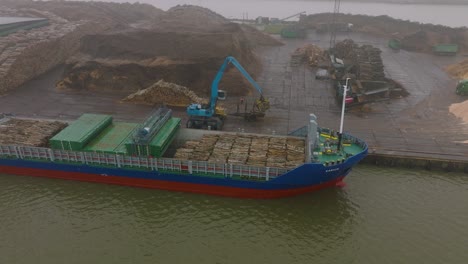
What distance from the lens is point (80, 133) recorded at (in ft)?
79.5

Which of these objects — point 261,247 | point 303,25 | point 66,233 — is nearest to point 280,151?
point 261,247

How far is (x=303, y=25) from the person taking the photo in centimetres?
7400

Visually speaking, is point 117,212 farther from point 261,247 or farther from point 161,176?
point 261,247

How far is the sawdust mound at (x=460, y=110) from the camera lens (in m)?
31.5

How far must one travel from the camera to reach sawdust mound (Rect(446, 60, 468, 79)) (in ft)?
143

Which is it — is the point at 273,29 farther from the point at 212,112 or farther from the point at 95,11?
the point at 212,112

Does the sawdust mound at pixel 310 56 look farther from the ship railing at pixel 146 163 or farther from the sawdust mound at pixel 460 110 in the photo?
the ship railing at pixel 146 163

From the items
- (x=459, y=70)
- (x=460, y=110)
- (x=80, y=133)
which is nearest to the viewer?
(x=80, y=133)

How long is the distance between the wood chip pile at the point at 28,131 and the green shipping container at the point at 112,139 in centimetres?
363

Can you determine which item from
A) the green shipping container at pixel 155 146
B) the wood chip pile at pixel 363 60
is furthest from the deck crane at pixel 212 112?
the wood chip pile at pixel 363 60

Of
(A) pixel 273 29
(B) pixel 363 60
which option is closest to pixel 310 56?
(B) pixel 363 60

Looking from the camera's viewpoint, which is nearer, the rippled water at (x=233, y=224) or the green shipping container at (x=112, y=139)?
the rippled water at (x=233, y=224)

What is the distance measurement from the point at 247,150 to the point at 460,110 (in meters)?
23.1

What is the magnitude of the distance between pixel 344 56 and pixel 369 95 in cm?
1341
